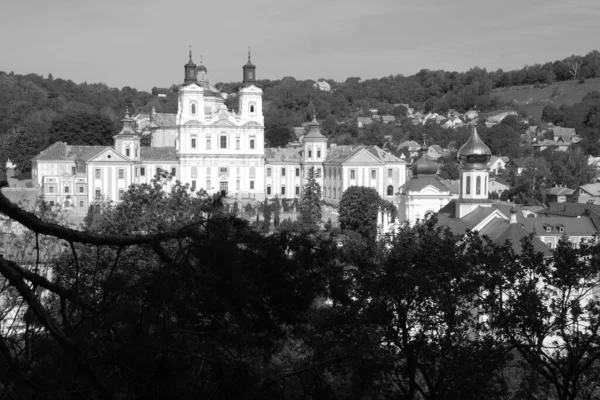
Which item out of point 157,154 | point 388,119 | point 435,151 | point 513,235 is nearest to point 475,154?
point 513,235

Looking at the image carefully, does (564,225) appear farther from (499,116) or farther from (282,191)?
(499,116)

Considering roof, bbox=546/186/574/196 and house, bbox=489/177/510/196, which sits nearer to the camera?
roof, bbox=546/186/574/196

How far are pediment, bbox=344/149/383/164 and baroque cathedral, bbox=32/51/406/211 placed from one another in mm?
66

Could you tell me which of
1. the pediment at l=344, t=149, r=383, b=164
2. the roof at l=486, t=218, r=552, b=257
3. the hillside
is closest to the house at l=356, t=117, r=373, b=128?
the hillside

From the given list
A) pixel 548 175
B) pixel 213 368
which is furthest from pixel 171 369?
pixel 548 175

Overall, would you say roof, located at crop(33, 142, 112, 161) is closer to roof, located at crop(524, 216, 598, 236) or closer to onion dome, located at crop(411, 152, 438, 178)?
onion dome, located at crop(411, 152, 438, 178)

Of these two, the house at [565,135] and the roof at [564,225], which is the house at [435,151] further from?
the roof at [564,225]

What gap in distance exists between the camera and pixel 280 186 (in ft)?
205

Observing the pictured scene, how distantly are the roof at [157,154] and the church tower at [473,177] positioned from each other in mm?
27756

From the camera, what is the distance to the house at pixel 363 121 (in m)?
121

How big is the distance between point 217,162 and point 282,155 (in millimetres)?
5630

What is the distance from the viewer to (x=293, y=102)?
133250 millimetres

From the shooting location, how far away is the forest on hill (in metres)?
71.3

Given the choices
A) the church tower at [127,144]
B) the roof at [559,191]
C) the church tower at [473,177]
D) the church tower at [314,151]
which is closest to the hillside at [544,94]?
the roof at [559,191]
